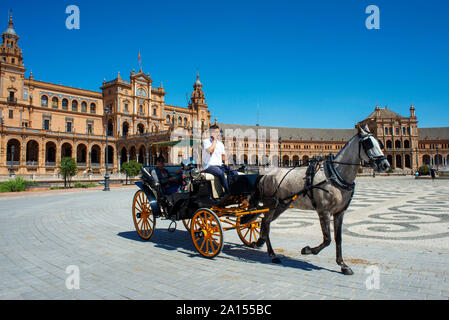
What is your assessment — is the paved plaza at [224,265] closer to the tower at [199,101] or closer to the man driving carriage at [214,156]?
the man driving carriage at [214,156]

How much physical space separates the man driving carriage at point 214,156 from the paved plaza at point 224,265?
1.54m

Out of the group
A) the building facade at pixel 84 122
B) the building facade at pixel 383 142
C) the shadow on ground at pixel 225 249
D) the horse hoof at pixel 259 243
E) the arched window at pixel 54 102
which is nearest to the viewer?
the shadow on ground at pixel 225 249

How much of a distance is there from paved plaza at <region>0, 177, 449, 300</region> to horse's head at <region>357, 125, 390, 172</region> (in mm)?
1537

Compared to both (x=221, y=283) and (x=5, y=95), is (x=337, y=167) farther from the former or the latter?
(x=5, y=95)

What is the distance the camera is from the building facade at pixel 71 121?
48781 mm

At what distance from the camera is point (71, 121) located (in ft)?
193

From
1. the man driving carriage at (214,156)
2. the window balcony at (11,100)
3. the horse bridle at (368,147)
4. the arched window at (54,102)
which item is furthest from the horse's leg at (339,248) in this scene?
the arched window at (54,102)

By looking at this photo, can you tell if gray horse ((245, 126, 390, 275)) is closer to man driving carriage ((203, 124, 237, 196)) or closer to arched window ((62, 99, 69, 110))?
man driving carriage ((203, 124, 237, 196))

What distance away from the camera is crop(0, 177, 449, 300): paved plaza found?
3596 mm

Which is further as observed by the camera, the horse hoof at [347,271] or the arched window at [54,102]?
the arched window at [54,102]

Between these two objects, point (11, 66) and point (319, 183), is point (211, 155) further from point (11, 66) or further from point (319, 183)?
point (11, 66)

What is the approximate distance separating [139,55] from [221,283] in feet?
213

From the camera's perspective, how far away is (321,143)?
4119 inches

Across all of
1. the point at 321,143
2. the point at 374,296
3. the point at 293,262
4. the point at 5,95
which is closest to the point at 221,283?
the point at 293,262
